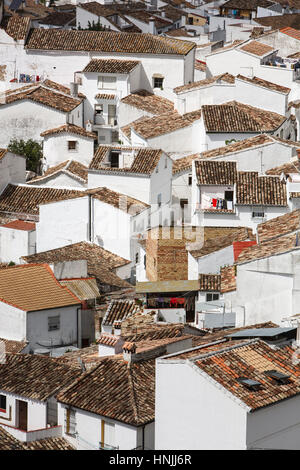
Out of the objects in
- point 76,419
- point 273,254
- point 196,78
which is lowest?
point 76,419

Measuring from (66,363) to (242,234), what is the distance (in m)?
13.4

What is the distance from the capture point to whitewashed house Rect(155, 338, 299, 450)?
29.0 metres

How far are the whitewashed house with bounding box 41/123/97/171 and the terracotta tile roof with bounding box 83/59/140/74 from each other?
20.4 feet

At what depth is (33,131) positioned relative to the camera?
66500 mm

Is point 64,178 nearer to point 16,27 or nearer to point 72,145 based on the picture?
point 72,145

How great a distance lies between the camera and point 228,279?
43.9 meters

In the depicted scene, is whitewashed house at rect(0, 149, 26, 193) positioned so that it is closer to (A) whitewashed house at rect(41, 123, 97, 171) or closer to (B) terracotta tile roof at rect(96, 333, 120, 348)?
(A) whitewashed house at rect(41, 123, 97, 171)

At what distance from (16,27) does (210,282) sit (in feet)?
109

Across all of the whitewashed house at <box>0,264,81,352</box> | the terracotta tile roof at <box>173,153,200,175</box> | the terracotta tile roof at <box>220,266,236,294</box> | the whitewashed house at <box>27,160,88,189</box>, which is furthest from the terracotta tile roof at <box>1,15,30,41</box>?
the terracotta tile roof at <box>220,266,236,294</box>

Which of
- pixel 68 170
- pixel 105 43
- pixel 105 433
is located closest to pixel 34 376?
pixel 105 433

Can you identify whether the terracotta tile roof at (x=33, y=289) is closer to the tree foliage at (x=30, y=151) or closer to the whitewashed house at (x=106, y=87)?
the tree foliage at (x=30, y=151)

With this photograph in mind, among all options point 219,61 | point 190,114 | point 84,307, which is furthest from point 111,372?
point 219,61

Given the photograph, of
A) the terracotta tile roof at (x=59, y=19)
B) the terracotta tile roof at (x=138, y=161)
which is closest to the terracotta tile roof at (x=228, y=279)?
the terracotta tile roof at (x=138, y=161)

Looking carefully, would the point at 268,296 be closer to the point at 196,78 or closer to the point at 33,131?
the point at 33,131
